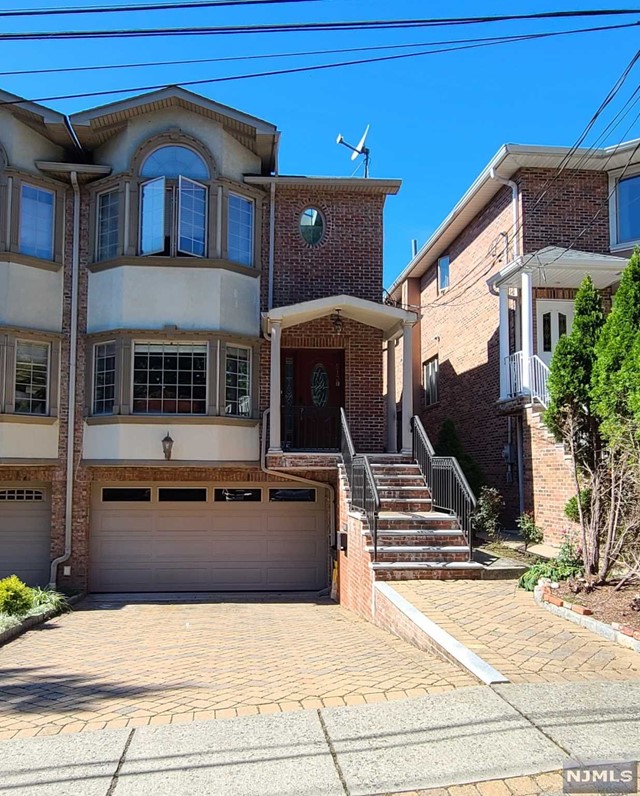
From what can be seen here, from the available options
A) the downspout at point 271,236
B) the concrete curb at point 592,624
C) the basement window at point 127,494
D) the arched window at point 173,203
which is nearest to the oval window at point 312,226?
the downspout at point 271,236

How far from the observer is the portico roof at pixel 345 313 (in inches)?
496

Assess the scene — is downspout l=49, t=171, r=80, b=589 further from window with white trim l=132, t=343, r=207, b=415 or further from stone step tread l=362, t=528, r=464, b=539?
stone step tread l=362, t=528, r=464, b=539

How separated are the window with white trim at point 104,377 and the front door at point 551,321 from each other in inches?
345

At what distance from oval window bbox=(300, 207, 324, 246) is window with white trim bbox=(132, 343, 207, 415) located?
3316mm

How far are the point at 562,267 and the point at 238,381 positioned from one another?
6760 millimetres

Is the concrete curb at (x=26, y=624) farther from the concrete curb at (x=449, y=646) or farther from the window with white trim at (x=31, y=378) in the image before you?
the concrete curb at (x=449, y=646)

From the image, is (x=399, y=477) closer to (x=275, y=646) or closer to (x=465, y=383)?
(x=275, y=646)

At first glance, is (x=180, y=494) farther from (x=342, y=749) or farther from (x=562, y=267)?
Result: (x=342, y=749)

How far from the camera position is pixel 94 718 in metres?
4.66

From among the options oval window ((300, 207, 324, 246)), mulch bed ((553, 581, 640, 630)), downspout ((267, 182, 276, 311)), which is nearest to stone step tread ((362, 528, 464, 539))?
mulch bed ((553, 581, 640, 630))

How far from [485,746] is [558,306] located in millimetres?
12035

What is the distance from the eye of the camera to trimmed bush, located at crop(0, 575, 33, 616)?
386 inches

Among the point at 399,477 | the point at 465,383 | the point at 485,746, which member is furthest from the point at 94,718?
the point at 465,383

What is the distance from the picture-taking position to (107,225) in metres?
13.4
